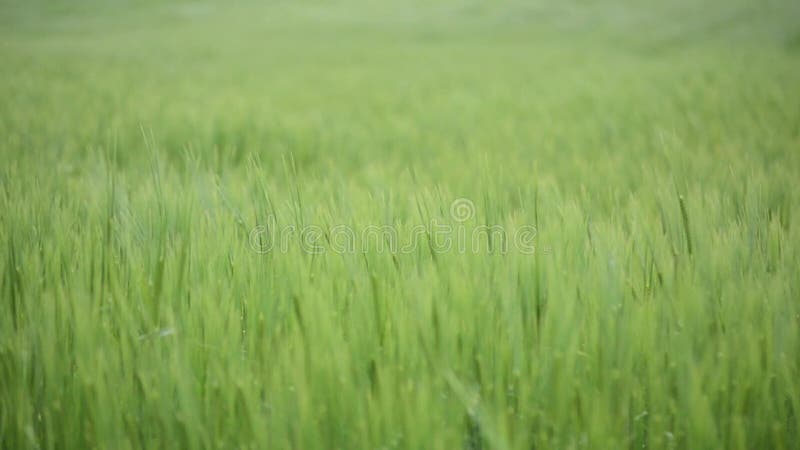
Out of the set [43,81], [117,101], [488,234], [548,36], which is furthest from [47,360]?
[548,36]

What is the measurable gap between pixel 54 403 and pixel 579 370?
0.57m

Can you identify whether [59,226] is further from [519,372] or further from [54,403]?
[519,372]

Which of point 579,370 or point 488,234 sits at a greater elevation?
point 488,234

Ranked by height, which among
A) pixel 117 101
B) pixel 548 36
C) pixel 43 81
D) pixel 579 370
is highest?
pixel 548 36

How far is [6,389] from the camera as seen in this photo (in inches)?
22.6

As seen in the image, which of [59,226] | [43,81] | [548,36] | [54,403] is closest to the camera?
[54,403]

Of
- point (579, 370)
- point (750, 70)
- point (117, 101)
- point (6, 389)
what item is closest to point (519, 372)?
point (579, 370)

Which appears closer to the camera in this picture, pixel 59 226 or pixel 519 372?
pixel 519 372

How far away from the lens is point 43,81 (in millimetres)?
3988

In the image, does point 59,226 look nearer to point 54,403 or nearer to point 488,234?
point 54,403

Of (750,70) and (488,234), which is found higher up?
(750,70)

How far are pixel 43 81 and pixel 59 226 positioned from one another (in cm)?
383

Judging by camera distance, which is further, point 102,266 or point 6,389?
point 102,266

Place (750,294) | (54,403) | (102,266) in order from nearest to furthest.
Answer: (54,403), (750,294), (102,266)
